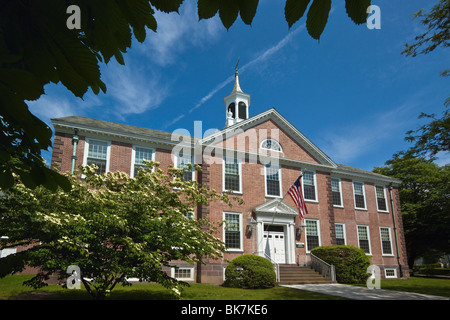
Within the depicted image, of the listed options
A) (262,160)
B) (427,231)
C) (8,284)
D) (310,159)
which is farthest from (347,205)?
(8,284)

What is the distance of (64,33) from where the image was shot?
1.59 meters

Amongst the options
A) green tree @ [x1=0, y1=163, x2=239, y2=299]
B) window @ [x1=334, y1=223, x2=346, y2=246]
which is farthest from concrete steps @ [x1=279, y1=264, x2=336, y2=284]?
green tree @ [x1=0, y1=163, x2=239, y2=299]

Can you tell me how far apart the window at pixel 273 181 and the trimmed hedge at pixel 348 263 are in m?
5.16

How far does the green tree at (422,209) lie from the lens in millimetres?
34438

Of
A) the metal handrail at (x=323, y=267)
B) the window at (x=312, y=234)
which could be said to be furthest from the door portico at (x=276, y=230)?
the window at (x=312, y=234)

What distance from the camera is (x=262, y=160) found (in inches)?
902

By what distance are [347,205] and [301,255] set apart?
7.06m

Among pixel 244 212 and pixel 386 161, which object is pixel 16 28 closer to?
pixel 244 212

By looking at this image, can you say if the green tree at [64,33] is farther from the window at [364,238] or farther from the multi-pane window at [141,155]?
the window at [364,238]

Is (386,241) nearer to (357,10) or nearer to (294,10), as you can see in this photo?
(357,10)

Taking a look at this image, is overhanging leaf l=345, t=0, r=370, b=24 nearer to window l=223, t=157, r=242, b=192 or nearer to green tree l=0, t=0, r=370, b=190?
green tree l=0, t=0, r=370, b=190

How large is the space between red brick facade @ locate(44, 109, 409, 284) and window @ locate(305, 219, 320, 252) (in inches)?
4.9

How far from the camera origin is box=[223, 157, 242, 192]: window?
2141cm

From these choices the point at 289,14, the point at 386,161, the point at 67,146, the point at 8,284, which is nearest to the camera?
the point at 289,14
